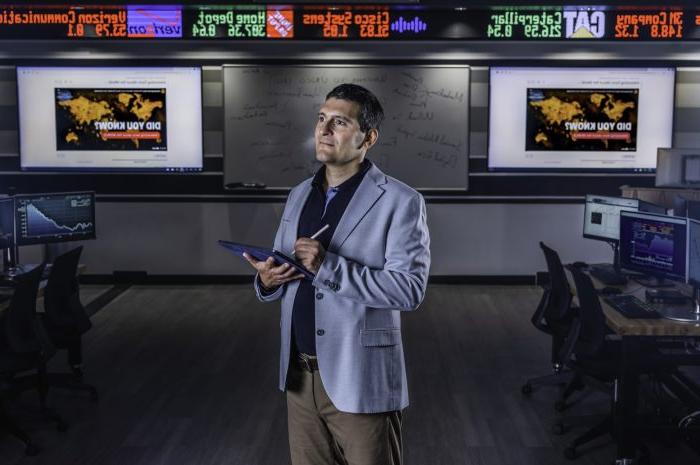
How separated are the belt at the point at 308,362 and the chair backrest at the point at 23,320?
99.1 inches

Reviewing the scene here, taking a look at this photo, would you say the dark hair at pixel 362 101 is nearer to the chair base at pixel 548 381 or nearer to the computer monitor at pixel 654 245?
the computer monitor at pixel 654 245

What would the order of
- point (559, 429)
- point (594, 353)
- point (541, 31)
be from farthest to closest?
point (541, 31)
point (559, 429)
point (594, 353)

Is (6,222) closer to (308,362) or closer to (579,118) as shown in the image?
(308,362)

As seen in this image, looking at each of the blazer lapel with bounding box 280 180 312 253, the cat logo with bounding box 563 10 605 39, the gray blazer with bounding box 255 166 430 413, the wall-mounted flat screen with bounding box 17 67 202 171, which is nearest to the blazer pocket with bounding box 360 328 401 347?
the gray blazer with bounding box 255 166 430 413

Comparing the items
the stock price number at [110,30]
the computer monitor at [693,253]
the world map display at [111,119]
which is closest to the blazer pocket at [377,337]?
the computer monitor at [693,253]

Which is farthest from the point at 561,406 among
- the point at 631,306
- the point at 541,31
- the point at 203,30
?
the point at 203,30

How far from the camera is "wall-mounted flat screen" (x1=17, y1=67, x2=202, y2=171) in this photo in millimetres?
7938

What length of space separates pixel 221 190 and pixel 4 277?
3.19 meters

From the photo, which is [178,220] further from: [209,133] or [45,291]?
[45,291]

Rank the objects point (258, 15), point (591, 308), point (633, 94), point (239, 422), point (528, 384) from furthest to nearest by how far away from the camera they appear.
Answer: point (633, 94) < point (258, 15) < point (528, 384) < point (239, 422) < point (591, 308)

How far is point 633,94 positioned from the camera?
25.8 feet

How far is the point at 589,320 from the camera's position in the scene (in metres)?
4.19

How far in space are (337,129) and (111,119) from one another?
254 inches

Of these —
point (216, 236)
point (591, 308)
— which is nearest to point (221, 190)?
point (216, 236)
